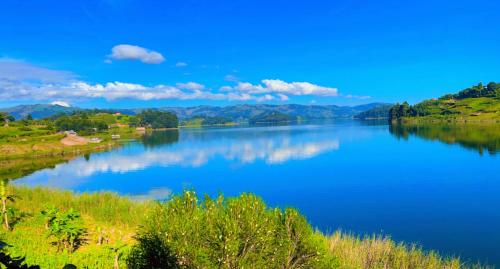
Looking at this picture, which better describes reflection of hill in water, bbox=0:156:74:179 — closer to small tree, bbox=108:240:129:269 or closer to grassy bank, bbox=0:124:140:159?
grassy bank, bbox=0:124:140:159

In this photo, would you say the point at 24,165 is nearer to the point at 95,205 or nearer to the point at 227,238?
the point at 95,205

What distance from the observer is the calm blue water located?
30.6m

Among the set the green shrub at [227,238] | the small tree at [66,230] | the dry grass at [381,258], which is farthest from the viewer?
the small tree at [66,230]

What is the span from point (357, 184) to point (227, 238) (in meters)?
43.3

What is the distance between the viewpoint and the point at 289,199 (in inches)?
1715

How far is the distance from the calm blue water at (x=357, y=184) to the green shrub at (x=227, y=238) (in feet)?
4.13

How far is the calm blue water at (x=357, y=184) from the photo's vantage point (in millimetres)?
30641

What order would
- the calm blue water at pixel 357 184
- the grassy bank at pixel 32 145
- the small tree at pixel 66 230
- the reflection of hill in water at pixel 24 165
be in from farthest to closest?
the grassy bank at pixel 32 145 < the reflection of hill in water at pixel 24 165 < the calm blue water at pixel 357 184 < the small tree at pixel 66 230

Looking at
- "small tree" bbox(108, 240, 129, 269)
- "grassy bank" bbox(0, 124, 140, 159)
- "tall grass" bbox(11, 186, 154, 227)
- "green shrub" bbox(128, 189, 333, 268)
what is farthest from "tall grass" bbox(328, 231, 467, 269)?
"grassy bank" bbox(0, 124, 140, 159)

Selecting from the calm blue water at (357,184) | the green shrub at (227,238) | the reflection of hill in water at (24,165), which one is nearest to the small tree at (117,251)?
the green shrub at (227,238)

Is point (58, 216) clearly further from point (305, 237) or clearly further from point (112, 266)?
point (305, 237)

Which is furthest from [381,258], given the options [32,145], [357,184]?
[32,145]

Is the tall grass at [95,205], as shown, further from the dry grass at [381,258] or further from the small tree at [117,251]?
the dry grass at [381,258]

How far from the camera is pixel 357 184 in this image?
165 feet
